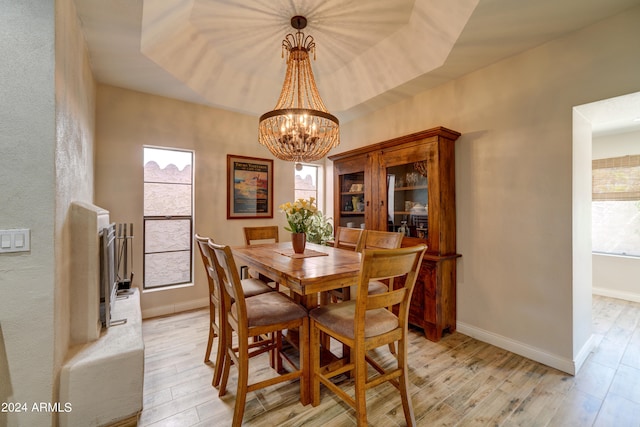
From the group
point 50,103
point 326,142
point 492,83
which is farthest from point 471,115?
point 50,103

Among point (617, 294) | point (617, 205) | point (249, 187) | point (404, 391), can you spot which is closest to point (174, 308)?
point (249, 187)

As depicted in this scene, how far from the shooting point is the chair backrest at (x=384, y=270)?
1383mm

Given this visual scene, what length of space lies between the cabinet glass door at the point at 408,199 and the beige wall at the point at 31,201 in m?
2.89

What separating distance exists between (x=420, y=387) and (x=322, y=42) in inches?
131

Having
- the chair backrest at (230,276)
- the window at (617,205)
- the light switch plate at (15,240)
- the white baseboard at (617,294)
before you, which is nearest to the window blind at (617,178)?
the window at (617,205)

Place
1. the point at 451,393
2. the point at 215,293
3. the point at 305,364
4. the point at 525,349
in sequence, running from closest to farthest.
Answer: the point at 305,364 < the point at 451,393 < the point at 215,293 < the point at 525,349

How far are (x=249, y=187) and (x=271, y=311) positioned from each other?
8.17 ft

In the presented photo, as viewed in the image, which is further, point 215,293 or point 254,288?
point 254,288

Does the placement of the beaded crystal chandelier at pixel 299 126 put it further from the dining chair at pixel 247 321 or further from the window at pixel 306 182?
the window at pixel 306 182

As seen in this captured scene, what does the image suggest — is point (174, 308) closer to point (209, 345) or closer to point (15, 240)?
point (209, 345)

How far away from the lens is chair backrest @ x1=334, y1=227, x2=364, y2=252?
113 inches

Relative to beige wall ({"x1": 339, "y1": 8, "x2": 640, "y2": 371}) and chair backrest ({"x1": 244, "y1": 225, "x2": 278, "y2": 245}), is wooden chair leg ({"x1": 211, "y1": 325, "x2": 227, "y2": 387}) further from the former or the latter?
beige wall ({"x1": 339, "y1": 8, "x2": 640, "y2": 371})

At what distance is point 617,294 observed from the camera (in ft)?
12.6

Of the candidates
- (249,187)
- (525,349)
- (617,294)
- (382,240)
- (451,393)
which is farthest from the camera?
(249,187)
